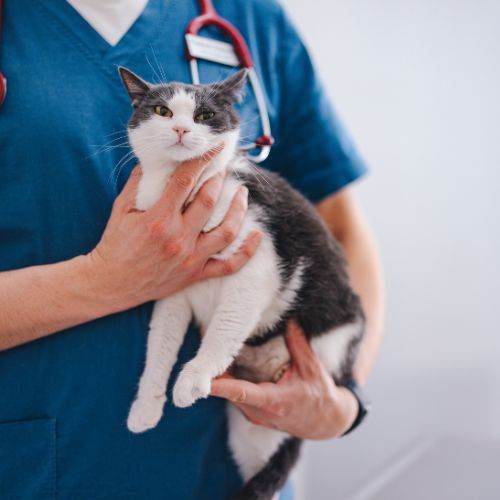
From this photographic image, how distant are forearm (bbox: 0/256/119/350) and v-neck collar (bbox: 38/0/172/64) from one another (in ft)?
1.19

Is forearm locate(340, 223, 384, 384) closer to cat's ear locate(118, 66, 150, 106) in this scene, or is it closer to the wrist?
the wrist

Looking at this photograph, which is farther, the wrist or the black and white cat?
the wrist

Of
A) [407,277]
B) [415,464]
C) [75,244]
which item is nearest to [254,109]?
[75,244]

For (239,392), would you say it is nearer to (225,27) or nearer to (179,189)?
(179,189)

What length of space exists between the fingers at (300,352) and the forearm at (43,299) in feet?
1.14

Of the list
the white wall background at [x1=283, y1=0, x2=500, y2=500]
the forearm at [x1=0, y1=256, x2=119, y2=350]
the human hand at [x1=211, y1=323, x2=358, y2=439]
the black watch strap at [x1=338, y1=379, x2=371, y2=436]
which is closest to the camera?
the forearm at [x1=0, y1=256, x2=119, y2=350]

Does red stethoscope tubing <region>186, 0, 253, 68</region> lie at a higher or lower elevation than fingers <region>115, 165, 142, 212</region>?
higher

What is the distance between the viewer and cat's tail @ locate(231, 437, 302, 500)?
923mm

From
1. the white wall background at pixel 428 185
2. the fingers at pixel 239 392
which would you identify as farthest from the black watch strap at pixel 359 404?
the white wall background at pixel 428 185

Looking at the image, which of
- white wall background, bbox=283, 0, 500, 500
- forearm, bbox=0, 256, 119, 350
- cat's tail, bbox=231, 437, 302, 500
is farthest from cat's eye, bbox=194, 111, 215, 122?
white wall background, bbox=283, 0, 500, 500

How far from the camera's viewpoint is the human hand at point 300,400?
2.93 ft

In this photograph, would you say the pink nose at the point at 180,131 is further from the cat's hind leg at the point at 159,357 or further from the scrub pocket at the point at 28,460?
the scrub pocket at the point at 28,460

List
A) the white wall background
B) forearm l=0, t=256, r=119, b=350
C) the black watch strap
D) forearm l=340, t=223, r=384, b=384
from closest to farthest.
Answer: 1. forearm l=0, t=256, r=119, b=350
2. the black watch strap
3. forearm l=340, t=223, r=384, b=384
4. the white wall background

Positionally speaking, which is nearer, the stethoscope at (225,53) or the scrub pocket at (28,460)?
the scrub pocket at (28,460)
